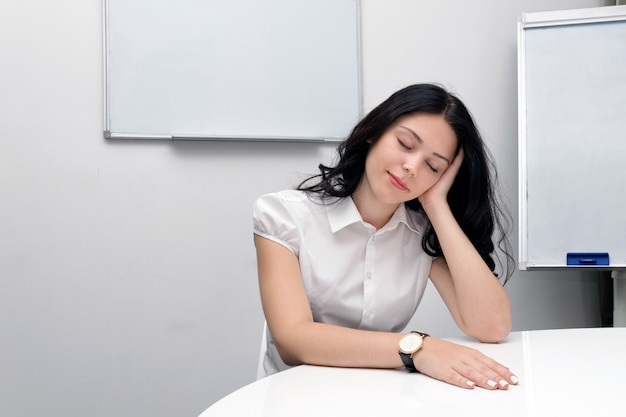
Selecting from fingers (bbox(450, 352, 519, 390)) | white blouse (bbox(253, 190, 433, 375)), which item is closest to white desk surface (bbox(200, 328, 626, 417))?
fingers (bbox(450, 352, 519, 390))

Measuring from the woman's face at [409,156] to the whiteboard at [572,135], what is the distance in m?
1.06

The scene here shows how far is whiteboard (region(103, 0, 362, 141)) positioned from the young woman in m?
0.92

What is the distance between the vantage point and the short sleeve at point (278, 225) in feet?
4.76

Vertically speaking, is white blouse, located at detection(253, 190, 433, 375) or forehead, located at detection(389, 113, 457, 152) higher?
forehead, located at detection(389, 113, 457, 152)

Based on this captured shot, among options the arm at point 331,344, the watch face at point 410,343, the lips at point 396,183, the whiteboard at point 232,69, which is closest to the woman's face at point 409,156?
the lips at point 396,183

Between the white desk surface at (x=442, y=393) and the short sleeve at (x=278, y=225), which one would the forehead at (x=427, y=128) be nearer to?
the short sleeve at (x=278, y=225)

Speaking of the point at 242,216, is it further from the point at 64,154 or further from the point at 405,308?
the point at 405,308

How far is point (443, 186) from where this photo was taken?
1580mm

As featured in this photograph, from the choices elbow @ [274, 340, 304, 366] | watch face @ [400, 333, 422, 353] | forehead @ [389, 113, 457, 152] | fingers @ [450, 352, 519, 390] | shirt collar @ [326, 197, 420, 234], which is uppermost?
forehead @ [389, 113, 457, 152]

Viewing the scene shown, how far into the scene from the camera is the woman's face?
1.45m

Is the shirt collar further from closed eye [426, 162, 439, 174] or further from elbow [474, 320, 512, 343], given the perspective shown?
elbow [474, 320, 512, 343]

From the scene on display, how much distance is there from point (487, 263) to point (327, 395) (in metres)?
0.79

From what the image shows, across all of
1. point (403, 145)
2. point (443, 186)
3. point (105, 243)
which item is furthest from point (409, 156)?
point (105, 243)

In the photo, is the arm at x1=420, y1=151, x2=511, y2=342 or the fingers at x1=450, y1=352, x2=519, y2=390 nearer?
the fingers at x1=450, y1=352, x2=519, y2=390
